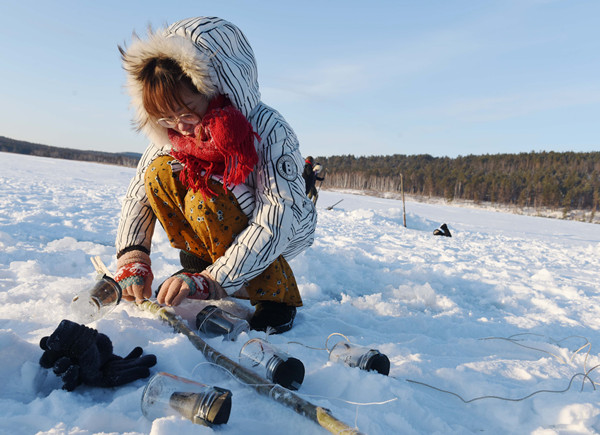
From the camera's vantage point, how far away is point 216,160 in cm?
162

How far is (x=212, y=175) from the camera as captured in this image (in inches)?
67.1

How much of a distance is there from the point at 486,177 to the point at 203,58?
81561 millimetres

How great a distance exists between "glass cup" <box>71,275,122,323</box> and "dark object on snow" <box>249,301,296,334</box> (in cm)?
66

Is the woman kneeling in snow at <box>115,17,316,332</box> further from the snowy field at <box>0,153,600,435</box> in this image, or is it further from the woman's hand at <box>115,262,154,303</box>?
the snowy field at <box>0,153,600,435</box>

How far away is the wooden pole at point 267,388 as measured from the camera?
0.88 m

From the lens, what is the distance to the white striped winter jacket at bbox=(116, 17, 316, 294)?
1450mm

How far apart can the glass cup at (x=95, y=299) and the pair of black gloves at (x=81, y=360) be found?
0.99ft

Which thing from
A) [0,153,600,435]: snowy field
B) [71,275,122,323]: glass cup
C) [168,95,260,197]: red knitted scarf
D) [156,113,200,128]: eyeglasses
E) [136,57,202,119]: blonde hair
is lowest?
[0,153,600,435]: snowy field

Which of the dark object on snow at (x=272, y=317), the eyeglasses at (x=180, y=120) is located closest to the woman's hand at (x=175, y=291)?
the dark object on snow at (x=272, y=317)

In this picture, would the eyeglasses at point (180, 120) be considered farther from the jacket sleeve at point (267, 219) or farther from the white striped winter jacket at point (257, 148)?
the jacket sleeve at point (267, 219)

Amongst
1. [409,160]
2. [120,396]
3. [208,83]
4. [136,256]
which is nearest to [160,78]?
[208,83]

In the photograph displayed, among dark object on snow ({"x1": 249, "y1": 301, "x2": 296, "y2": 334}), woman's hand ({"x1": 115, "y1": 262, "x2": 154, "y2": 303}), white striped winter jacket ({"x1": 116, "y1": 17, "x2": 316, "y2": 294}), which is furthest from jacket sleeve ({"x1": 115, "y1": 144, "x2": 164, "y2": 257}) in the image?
dark object on snow ({"x1": 249, "y1": 301, "x2": 296, "y2": 334})

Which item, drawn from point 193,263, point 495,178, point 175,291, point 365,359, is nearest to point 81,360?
point 175,291

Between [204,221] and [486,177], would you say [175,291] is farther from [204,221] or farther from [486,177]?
[486,177]
